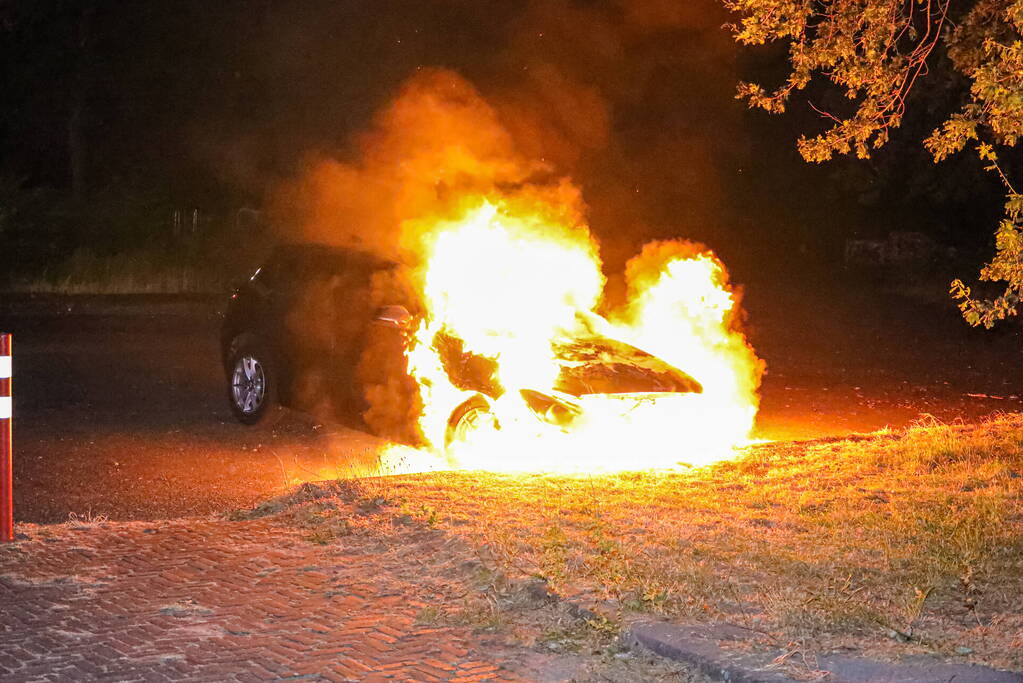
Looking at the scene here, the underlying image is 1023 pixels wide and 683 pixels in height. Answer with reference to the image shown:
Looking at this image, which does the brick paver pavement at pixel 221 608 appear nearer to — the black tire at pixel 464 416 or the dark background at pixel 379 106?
the black tire at pixel 464 416

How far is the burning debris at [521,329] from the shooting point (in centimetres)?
1055

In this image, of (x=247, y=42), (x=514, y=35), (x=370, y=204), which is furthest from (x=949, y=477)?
(x=247, y=42)

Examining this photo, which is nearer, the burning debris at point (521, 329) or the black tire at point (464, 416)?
the burning debris at point (521, 329)

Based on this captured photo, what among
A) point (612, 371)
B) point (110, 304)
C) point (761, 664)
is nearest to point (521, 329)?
point (612, 371)

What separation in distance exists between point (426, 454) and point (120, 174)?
1552 inches

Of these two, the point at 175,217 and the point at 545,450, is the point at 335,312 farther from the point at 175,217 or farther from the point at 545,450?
the point at 175,217

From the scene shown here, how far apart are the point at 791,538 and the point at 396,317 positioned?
4.83m

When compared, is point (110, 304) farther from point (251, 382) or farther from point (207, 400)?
point (251, 382)

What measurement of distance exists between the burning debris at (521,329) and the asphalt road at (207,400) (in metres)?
0.84

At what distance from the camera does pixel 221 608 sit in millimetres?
6309

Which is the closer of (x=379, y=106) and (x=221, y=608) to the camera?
(x=221, y=608)

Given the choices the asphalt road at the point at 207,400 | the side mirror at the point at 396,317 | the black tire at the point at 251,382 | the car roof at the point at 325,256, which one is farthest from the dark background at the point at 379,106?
the black tire at the point at 251,382

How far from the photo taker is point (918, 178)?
1058 inches

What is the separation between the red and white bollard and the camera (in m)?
7.51
